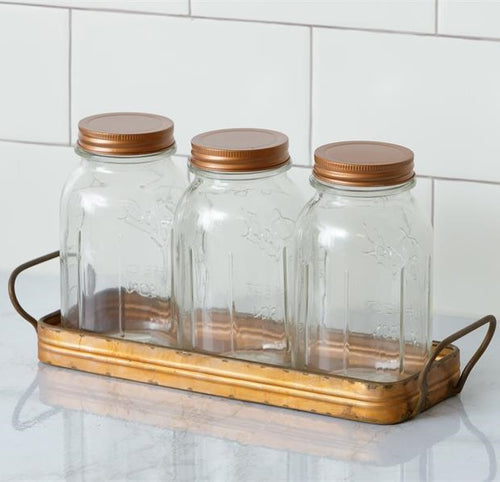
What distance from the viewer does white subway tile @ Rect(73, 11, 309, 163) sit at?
59.3 inches

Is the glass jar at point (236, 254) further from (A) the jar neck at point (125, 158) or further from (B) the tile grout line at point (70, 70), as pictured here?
(B) the tile grout line at point (70, 70)

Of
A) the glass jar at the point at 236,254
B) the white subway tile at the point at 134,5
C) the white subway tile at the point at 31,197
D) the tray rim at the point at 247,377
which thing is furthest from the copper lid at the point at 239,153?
the white subway tile at the point at 31,197

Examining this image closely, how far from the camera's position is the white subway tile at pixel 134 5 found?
5.03 ft

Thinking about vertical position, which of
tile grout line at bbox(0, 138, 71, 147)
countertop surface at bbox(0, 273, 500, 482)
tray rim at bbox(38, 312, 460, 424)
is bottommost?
countertop surface at bbox(0, 273, 500, 482)

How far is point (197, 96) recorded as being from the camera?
1.55m

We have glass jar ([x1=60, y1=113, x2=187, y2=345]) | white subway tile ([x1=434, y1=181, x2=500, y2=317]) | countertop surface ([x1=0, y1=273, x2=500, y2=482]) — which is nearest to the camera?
countertop surface ([x1=0, y1=273, x2=500, y2=482])

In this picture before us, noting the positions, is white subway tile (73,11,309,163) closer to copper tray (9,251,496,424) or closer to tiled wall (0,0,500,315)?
tiled wall (0,0,500,315)

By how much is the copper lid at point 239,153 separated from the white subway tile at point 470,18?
0.25 metres

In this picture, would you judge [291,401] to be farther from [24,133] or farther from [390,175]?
[24,133]

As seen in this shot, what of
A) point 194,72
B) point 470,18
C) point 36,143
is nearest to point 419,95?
point 470,18

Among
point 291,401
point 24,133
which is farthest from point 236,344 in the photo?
point 24,133

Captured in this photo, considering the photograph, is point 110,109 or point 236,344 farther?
point 110,109

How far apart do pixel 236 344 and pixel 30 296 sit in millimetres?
367

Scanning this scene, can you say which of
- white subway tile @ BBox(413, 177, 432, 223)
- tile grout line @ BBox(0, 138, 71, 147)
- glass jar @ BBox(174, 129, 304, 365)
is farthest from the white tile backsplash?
tile grout line @ BBox(0, 138, 71, 147)
